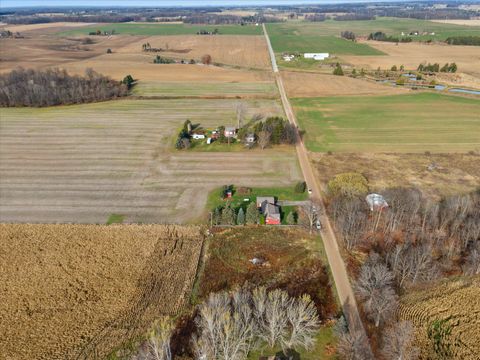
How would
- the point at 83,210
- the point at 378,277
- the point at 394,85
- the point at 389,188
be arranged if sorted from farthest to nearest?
the point at 394,85 < the point at 389,188 < the point at 83,210 < the point at 378,277

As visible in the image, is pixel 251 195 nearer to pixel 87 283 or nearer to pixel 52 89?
pixel 87 283

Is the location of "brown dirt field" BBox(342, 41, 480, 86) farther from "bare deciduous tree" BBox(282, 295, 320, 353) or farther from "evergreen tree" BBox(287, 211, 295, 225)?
"bare deciduous tree" BBox(282, 295, 320, 353)

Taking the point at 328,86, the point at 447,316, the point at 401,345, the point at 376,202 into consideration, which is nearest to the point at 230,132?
the point at 376,202

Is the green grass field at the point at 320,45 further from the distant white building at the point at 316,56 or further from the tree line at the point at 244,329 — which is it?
the tree line at the point at 244,329

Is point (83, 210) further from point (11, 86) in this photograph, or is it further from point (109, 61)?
point (109, 61)

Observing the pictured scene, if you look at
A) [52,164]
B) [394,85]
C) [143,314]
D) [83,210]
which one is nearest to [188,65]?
[394,85]

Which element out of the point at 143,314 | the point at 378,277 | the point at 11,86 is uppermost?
the point at 11,86
